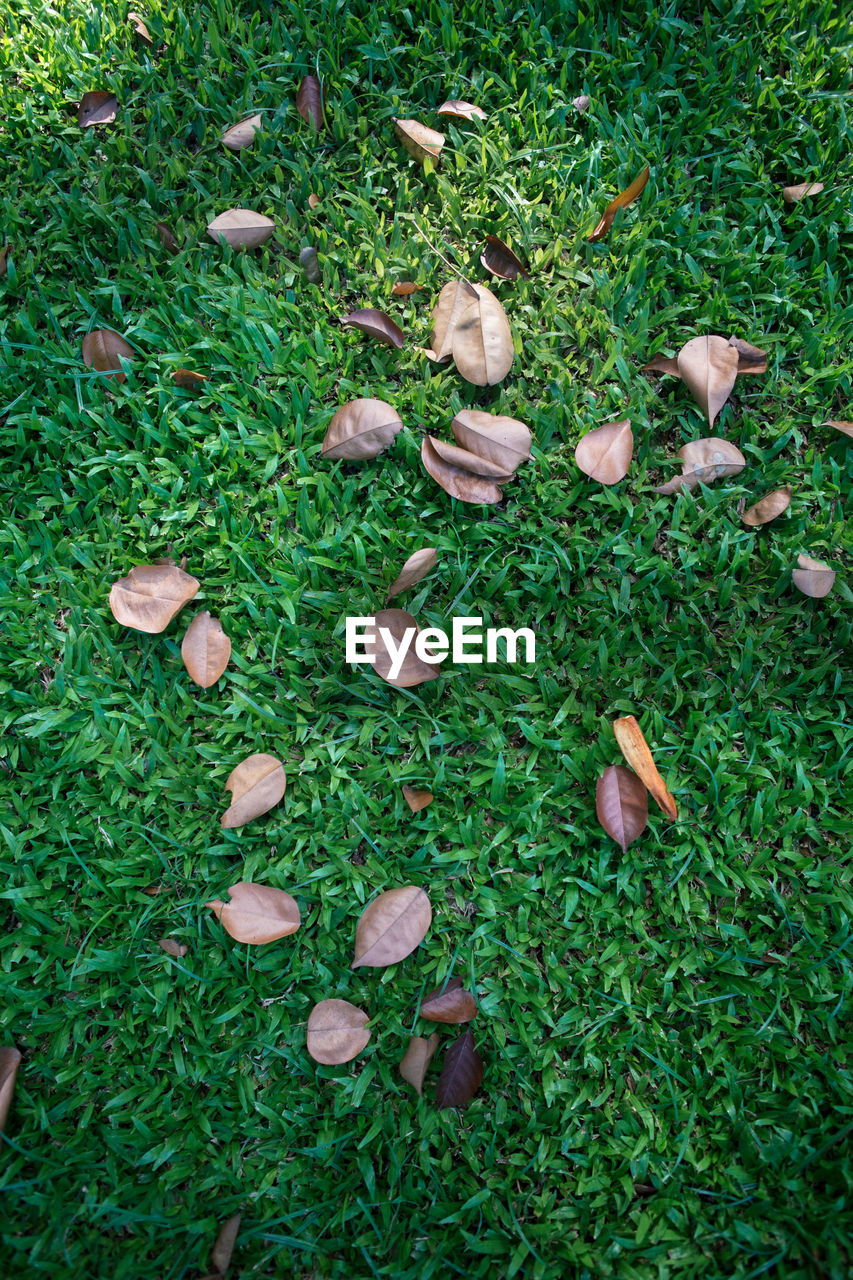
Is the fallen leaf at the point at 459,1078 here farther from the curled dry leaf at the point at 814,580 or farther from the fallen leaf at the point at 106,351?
the fallen leaf at the point at 106,351

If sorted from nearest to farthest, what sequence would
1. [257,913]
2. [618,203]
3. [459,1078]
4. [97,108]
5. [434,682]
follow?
1. [459,1078]
2. [257,913]
3. [434,682]
4. [618,203]
5. [97,108]

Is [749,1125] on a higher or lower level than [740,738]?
lower

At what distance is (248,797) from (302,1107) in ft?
2.19

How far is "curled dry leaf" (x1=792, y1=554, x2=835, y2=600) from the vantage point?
2.06m

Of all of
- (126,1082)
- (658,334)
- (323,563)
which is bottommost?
(126,1082)

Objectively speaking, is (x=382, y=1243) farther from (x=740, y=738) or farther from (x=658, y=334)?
(x=658, y=334)

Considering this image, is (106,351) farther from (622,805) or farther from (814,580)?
(814,580)

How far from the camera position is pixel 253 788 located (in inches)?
76.2

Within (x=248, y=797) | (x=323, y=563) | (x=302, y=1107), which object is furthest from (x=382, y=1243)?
(x=323, y=563)

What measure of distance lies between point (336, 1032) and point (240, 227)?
2169 mm

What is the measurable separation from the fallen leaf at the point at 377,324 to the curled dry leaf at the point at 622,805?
1.29 meters

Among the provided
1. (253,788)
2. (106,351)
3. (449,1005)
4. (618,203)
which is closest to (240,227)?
(106,351)

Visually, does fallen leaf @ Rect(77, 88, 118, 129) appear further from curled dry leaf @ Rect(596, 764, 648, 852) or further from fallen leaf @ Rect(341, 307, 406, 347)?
curled dry leaf @ Rect(596, 764, 648, 852)

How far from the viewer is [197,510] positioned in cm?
220
